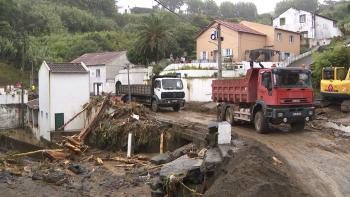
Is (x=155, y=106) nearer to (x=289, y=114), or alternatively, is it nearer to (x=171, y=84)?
(x=171, y=84)

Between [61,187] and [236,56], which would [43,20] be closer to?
[236,56]

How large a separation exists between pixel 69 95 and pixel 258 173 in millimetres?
19715

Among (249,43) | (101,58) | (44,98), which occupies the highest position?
(249,43)

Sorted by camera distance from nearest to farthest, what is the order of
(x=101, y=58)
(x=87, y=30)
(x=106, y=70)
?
(x=106, y=70) → (x=101, y=58) → (x=87, y=30)

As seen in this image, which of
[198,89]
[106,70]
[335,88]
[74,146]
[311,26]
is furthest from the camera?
[311,26]

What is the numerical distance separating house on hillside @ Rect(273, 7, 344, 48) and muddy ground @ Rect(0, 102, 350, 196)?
28697 millimetres

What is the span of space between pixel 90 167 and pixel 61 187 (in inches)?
138

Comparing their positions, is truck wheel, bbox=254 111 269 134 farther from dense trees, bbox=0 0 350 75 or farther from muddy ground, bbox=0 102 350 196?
dense trees, bbox=0 0 350 75

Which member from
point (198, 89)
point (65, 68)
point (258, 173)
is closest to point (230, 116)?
point (258, 173)

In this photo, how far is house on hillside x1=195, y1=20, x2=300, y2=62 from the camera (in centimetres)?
3422

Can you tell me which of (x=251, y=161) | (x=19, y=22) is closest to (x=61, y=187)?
(x=251, y=161)

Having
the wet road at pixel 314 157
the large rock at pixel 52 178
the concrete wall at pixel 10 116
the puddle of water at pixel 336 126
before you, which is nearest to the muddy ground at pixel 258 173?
the wet road at pixel 314 157

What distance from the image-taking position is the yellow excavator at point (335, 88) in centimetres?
1705

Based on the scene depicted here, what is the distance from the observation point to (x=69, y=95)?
23547 millimetres
